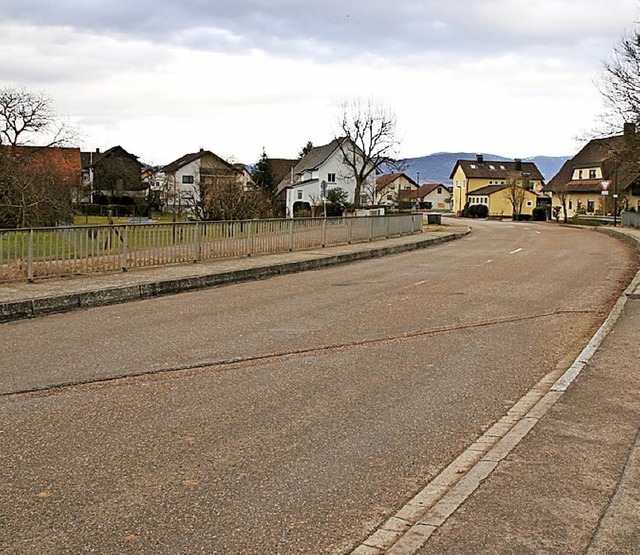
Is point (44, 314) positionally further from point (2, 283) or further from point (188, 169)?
point (188, 169)

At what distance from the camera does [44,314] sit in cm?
1238

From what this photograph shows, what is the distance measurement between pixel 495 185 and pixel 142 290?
102 meters

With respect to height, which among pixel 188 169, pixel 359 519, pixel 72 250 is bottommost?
pixel 359 519

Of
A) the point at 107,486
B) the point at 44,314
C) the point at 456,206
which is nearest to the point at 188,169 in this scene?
the point at 456,206

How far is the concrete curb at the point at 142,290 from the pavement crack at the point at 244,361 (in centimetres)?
487

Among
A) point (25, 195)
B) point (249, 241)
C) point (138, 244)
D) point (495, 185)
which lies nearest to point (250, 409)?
point (138, 244)

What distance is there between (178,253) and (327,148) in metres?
69.5

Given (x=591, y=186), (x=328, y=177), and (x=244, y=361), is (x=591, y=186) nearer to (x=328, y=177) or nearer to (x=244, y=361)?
(x=328, y=177)

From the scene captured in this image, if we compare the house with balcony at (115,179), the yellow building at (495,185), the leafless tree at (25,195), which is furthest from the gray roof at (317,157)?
the leafless tree at (25,195)

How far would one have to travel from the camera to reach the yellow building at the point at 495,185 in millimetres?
99250

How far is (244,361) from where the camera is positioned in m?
8.59

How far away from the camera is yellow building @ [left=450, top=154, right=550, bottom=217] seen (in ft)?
326

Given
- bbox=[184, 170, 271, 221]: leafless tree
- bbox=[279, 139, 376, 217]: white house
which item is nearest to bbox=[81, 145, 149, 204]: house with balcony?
bbox=[279, 139, 376, 217]: white house

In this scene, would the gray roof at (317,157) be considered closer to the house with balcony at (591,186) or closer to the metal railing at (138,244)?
the house with balcony at (591,186)
